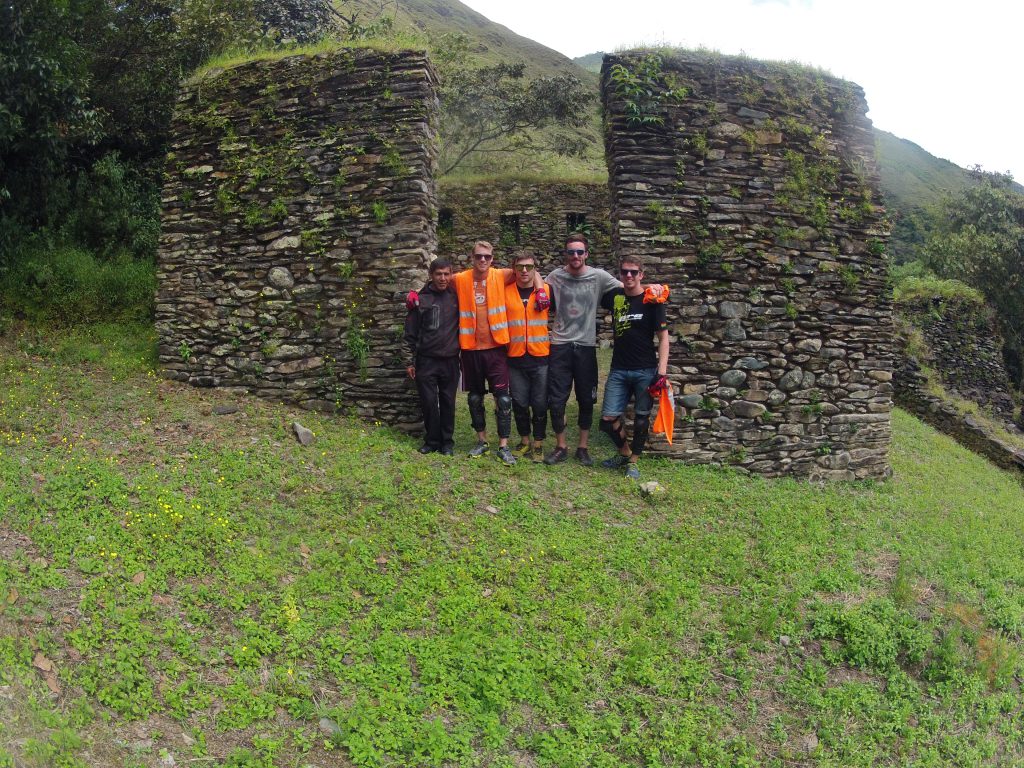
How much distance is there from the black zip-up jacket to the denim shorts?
5.34 ft

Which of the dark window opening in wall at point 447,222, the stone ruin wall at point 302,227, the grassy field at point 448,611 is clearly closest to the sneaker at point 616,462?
the grassy field at point 448,611

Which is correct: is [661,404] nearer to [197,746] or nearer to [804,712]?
[804,712]

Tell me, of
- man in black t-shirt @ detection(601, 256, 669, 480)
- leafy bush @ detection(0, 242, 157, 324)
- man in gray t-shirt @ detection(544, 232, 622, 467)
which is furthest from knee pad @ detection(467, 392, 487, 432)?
leafy bush @ detection(0, 242, 157, 324)

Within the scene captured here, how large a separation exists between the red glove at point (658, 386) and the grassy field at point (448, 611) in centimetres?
89

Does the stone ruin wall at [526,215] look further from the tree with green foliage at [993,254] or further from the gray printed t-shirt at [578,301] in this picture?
the tree with green foliage at [993,254]

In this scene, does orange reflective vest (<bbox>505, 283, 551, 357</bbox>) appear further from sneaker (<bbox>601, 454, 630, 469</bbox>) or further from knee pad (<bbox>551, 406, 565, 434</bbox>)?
sneaker (<bbox>601, 454, 630, 469</bbox>)

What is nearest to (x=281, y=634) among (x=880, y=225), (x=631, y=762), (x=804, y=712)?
(x=631, y=762)

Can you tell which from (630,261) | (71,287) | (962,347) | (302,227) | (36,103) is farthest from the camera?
(962,347)

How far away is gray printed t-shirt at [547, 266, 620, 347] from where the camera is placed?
21.3ft

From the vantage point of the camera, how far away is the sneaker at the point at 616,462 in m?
6.71

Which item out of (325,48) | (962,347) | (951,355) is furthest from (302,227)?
(962,347)

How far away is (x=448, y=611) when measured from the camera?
4.23 m

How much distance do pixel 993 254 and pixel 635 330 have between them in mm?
21023

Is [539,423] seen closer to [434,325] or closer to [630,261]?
[434,325]
